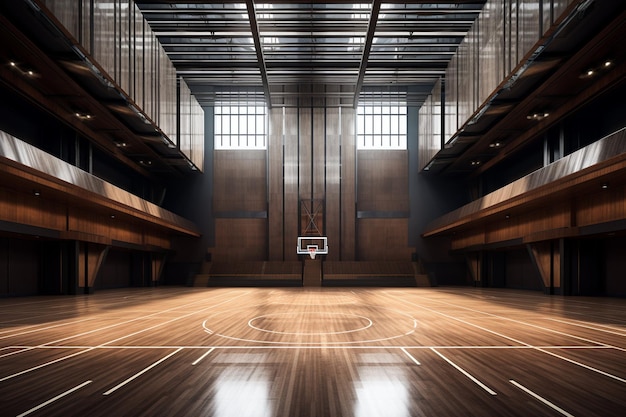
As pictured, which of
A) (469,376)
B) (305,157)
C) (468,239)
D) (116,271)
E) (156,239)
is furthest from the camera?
(305,157)

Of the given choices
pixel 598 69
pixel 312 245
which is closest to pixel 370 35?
pixel 598 69

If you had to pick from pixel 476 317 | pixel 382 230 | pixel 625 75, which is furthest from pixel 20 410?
pixel 382 230

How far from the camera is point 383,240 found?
34.0 m

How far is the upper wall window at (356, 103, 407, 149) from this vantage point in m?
34.7

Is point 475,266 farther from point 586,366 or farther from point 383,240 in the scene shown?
point 586,366

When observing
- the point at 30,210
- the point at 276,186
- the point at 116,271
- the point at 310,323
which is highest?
the point at 276,186

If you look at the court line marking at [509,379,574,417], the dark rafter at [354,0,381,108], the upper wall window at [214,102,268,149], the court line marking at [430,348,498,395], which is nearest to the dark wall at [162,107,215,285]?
the upper wall window at [214,102,268,149]

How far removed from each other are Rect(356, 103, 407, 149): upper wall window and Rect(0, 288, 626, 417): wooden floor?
24.3 meters

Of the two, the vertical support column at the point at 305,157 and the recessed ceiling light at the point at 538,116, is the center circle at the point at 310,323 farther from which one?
the vertical support column at the point at 305,157

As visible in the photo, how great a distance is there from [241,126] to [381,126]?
10670 millimetres

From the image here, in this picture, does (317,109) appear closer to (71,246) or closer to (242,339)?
(71,246)

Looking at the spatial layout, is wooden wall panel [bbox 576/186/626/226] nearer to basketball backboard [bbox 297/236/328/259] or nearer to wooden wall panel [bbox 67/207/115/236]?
basketball backboard [bbox 297/236/328/259]

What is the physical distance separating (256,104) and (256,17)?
12.1 meters

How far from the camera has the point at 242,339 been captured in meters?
8.64
